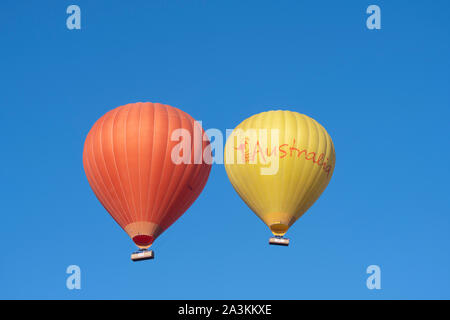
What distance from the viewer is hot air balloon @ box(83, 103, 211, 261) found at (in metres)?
30.8

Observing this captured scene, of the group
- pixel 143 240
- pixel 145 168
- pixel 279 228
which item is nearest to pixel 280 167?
pixel 279 228

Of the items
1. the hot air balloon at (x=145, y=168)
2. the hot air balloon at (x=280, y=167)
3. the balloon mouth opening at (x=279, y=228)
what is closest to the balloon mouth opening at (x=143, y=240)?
the hot air balloon at (x=145, y=168)

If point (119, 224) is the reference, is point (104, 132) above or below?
above

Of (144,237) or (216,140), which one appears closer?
(144,237)

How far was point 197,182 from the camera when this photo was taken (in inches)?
1253

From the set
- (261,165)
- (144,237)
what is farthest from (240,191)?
(144,237)

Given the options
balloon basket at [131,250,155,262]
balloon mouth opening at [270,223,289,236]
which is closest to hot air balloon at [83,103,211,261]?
balloon basket at [131,250,155,262]

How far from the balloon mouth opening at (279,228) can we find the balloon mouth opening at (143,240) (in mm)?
→ 3794

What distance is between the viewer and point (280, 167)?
3150 cm

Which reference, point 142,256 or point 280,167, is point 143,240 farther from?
point 280,167

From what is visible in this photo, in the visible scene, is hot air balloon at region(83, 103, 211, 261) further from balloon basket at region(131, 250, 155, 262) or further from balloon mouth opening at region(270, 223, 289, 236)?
balloon mouth opening at region(270, 223, 289, 236)

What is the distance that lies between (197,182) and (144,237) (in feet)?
8.37

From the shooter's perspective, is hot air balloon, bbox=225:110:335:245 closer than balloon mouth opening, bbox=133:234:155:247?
No

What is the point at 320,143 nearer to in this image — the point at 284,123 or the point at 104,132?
the point at 284,123
